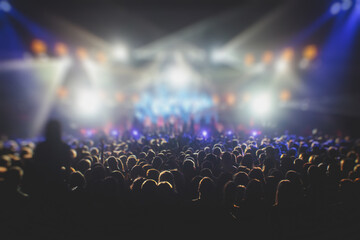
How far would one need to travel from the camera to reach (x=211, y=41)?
596 inches

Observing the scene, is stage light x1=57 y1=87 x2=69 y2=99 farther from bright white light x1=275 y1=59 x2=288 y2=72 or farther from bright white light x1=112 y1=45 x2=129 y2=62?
bright white light x1=275 y1=59 x2=288 y2=72

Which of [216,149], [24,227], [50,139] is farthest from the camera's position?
[216,149]

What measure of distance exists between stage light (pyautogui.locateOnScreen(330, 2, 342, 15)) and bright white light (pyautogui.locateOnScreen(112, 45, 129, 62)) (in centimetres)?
1306

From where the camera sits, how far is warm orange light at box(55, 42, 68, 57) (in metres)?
14.5

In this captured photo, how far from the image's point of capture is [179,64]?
1791 centimetres

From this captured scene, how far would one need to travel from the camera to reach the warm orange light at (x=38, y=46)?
1330 cm

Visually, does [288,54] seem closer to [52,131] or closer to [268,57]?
[268,57]

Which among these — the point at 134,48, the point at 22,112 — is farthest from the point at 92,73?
the point at 22,112

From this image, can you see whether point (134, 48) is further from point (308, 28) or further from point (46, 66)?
point (308, 28)

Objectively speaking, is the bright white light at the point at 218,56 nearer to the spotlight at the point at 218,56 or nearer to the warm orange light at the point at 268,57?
the spotlight at the point at 218,56

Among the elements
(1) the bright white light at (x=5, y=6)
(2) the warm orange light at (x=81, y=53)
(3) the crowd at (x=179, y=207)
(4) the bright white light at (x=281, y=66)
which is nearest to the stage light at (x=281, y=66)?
(4) the bright white light at (x=281, y=66)

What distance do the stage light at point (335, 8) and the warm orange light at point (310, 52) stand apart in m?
2.47

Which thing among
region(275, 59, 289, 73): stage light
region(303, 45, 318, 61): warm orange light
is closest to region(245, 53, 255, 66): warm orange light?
region(275, 59, 289, 73): stage light

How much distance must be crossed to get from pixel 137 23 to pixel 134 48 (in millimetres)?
2650
